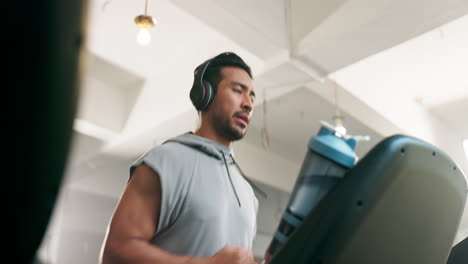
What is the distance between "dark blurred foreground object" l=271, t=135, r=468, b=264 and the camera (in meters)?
0.35

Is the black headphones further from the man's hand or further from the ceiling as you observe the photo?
the ceiling

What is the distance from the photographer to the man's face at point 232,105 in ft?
2.82

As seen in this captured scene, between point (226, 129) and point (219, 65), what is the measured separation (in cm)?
18

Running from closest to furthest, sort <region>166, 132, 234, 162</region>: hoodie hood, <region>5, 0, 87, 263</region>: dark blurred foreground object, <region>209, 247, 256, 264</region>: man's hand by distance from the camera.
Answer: <region>5, 0, 87, 263</region>: dark blurred foreground object → <region>209, 247, 256, 264</region>: man's hand → <region>166, 132, 234, 162</region>: hoodie hood

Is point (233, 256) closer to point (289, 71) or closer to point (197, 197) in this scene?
point (197, 197)

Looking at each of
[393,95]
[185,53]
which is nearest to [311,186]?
[185,53]

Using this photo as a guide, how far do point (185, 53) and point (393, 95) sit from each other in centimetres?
185

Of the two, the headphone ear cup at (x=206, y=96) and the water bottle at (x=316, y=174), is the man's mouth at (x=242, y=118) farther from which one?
the water bottle at (x=316, y=174)

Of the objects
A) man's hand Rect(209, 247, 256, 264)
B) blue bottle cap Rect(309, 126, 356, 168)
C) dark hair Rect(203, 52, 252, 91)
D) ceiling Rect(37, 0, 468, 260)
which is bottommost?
man's hand Rect(209, 247, 256, 264)

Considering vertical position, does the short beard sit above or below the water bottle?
above

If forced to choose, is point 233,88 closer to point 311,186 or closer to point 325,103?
point 311,186

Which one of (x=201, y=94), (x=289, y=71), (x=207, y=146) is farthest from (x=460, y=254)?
(x=289, y=71)

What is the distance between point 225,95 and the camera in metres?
0.89

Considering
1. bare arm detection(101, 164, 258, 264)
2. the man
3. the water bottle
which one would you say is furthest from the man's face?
the water bottle
